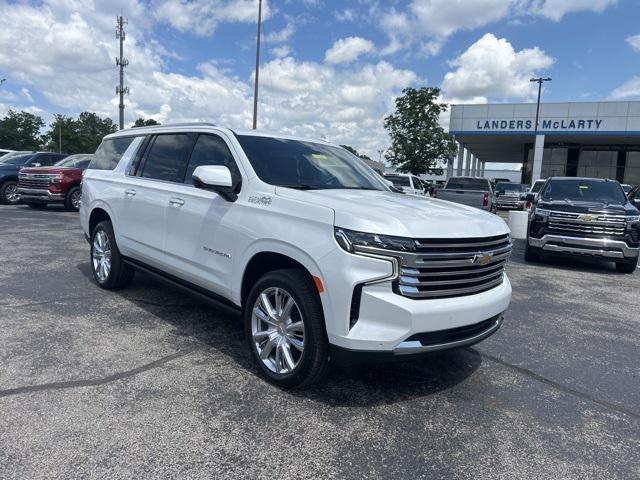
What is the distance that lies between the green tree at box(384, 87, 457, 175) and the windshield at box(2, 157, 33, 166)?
25.0 meters

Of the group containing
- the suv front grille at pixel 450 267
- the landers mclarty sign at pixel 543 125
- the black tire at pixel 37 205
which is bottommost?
the black tire at pixel 37 205

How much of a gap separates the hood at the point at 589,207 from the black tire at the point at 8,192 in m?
16.2

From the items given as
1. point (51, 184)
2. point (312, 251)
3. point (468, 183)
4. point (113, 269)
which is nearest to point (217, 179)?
point (312, 251)

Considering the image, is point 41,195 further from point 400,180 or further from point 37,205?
point 400,180

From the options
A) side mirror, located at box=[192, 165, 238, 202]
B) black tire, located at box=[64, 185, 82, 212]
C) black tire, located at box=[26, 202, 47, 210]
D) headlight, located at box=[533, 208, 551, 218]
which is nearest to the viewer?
side mirror, located at box=[192, 165, 238, 202]

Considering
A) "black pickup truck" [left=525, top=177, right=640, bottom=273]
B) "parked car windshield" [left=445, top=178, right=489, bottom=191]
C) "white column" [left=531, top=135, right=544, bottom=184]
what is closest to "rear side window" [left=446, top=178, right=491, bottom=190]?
"parked car windshield" [left=445, top=178, right=489, bottom=191]

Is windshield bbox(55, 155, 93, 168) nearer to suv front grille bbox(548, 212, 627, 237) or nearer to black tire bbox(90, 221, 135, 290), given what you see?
black tire bbox(90, 221, 135, 290)

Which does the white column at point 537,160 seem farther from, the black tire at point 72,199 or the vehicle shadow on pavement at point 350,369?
the vehicle shadow on pavement at point 350,369

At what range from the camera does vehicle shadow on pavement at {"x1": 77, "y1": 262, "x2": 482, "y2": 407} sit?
3.54 m

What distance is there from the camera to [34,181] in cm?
1501

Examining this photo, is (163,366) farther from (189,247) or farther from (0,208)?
(0,208)

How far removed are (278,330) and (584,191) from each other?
345 inches

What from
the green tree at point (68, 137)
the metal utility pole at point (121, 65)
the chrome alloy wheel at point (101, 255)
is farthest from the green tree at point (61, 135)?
the chrome alloy wheel at point (101, 255)

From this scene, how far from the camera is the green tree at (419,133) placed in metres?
35.9
